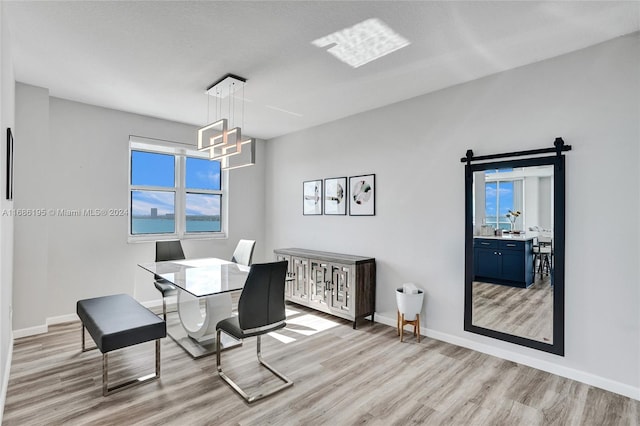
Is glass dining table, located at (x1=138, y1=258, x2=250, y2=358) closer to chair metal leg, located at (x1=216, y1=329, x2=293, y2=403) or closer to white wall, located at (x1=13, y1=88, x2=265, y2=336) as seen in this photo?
chair metal leg, located at (x1=216, y1=329, x2=293, y2=403)

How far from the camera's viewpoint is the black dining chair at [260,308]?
2357 mm

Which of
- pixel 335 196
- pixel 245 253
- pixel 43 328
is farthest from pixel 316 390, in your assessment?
pixel 43 328

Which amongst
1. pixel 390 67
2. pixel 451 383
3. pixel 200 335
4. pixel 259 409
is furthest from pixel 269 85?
pixel 451 383

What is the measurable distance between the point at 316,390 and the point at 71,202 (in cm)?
358

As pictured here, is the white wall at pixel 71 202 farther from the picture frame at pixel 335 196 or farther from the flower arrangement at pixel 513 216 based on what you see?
the flower arrangement at pixel 513 216

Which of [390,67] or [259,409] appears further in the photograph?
[390,67]

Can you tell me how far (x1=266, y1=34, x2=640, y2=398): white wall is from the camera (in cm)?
245

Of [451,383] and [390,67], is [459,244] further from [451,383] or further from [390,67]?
[390,67]

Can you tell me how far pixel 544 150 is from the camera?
280cm

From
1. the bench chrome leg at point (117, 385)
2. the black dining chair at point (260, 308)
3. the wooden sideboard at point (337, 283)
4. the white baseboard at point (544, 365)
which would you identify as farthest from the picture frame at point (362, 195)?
the bench chrome leg at point (117, 385)

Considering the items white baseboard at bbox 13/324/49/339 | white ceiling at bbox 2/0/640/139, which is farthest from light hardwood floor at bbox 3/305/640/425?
white ceiling at bbox 2/0/640/139

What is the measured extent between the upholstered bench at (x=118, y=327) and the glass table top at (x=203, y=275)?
342mm

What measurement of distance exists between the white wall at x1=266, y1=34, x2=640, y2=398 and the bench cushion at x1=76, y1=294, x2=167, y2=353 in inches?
99.6

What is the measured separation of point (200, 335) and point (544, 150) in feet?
11.7
